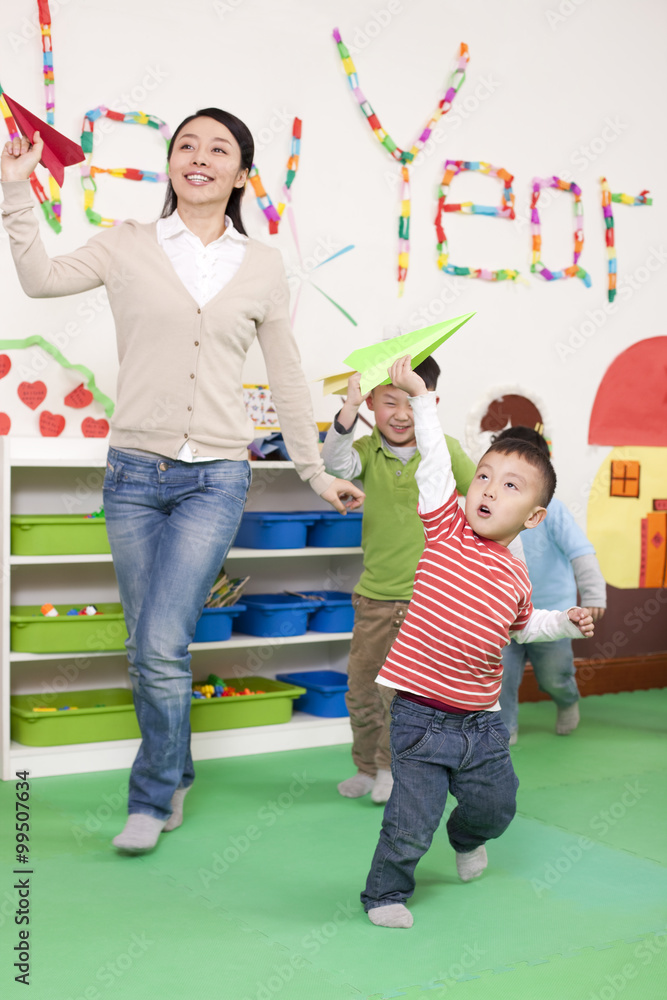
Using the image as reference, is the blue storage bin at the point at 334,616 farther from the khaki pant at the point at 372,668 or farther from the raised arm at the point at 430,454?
the raised arm at the point at 430,454

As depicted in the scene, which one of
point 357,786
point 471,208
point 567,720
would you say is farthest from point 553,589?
point 471,208

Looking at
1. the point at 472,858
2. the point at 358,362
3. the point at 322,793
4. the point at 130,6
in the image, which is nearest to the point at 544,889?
the point at 472,858

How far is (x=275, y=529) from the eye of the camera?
329cm

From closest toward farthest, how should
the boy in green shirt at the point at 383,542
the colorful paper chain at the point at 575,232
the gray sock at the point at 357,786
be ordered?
1. the boy in green shirt at the point at 383,542
2. the gray sock at the point at 357,786
3. the colorful paper chain at the point at 575,232

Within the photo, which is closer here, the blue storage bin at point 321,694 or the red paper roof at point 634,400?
the blue storage bin at point 321,694

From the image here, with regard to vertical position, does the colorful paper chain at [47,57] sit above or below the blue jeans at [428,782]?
above

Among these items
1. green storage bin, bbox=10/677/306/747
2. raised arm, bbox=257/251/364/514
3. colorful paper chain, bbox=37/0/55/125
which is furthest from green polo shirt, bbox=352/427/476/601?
colorful paper chain, bbox=37/0/55/125

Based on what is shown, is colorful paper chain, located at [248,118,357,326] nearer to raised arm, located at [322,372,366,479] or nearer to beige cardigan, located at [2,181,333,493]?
raised arm, located at [322,372,366,479]

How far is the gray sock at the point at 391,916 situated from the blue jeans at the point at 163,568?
589 millimetres

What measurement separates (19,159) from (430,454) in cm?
98

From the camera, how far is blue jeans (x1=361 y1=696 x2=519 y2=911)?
1.91 m

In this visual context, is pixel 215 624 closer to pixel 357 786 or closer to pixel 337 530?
pixel 337 530

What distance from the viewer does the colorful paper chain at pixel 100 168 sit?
3.14 m

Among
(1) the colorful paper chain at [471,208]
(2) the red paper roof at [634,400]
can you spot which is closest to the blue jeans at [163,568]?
(1) the colorful paper chain at [471,208]
